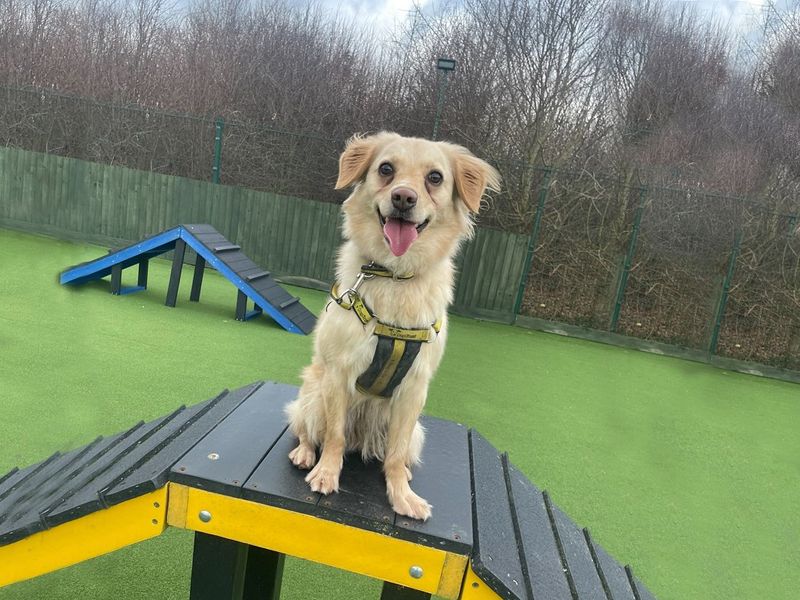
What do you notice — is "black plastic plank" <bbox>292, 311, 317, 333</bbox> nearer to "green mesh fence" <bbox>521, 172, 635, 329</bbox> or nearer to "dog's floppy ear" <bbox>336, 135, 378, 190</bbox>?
"green mesh fence" <bbox>521, 172, 635, 329</bbox>

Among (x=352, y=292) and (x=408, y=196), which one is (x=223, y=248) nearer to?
(x=352, y=292)

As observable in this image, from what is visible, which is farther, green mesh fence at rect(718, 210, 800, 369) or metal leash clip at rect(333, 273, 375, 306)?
green mesh fence at rect(718, 210, 800, 369)

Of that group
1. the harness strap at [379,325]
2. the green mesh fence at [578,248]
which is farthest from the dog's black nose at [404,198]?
the green mesh fence at [578,248]

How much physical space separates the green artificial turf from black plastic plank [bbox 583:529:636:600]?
765 mm

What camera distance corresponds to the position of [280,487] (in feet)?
6.07

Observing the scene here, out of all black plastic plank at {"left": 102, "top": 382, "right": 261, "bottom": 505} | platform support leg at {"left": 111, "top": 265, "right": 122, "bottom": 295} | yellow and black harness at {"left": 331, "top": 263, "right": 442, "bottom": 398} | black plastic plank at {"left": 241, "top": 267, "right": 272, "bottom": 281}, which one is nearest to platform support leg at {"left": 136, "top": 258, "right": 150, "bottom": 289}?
platform support leg at {"left": 111, "top": 265, "right": 122, "bottom": 295}

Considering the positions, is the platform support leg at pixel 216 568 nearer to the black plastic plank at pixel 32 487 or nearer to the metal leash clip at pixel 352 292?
the black plastic plank at pixel 32 487

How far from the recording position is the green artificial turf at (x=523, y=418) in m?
2.99

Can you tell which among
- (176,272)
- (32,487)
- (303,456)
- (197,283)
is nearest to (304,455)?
(303,456)

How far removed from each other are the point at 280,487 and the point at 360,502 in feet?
0.89

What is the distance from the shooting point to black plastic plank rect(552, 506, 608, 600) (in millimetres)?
1966

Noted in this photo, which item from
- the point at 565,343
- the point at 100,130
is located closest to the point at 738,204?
the point at 565,343

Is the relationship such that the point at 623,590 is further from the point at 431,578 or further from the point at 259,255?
the point at 259,255

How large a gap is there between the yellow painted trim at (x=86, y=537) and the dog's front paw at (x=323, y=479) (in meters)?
0.49
